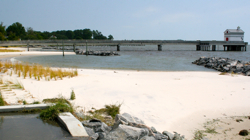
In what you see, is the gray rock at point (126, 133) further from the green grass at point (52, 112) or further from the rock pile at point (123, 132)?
the green grass at point (52, 112)

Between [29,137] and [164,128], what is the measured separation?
3775mm

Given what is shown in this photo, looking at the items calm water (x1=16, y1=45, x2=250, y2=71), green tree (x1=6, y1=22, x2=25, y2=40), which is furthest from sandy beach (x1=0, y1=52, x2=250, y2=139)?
green tree (x1=6, y1=22, x2=25, y2=40)

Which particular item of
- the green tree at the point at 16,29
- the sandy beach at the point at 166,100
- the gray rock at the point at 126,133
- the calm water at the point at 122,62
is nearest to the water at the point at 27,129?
the gray rock at the point at 126,133

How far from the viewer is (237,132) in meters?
6.14

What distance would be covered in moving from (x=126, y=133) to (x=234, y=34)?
109m

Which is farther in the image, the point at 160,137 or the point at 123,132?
the point at 160,137

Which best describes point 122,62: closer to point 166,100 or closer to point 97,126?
point 166,100

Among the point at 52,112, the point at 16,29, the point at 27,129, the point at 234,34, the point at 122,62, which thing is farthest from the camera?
the point at 16,29

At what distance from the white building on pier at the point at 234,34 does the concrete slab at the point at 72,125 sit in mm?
108926

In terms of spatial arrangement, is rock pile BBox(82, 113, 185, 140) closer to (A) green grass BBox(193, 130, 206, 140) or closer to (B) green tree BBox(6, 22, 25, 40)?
(A) green grass BBox(193, 130, 206, 140)

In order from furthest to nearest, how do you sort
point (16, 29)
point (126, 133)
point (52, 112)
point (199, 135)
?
point (16, 29) → point (199, 135) → point (52, 112) → point (126, 133)

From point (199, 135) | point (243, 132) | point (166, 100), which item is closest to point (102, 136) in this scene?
point (199, 135)

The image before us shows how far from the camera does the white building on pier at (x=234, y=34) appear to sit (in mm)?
98250

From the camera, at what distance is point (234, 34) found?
9888 centimetres
